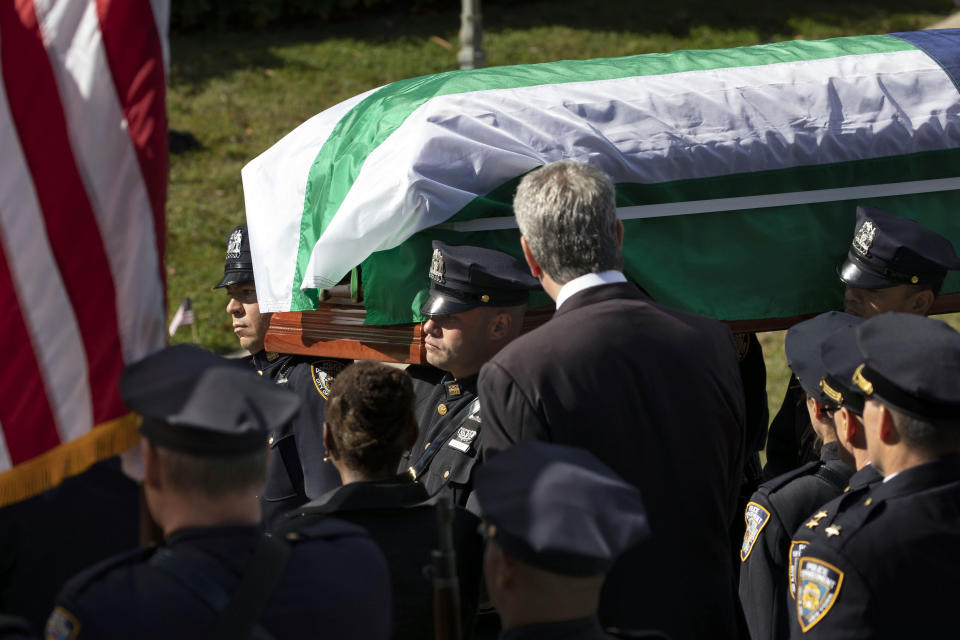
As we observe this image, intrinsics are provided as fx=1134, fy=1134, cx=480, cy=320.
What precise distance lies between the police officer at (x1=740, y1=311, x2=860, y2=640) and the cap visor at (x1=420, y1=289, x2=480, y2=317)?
94cm

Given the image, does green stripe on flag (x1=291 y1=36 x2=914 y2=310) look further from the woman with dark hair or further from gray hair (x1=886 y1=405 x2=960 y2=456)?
gray hair (x1=886 y1=405 x2=960 y2=456)

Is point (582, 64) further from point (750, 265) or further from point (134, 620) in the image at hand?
point (134, 620)

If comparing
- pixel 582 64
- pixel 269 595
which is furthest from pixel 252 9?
pixel 269 595

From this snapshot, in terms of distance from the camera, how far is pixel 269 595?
5.73 feet

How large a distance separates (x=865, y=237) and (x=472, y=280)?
4.11 feet

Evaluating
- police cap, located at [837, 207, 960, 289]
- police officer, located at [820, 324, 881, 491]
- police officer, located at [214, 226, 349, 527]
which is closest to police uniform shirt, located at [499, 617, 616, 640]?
police officer, located at [820, 324, 881, 491]

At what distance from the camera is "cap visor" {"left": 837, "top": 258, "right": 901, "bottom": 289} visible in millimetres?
3463

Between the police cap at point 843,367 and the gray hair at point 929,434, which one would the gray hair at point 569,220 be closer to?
the police cap at point 843,367

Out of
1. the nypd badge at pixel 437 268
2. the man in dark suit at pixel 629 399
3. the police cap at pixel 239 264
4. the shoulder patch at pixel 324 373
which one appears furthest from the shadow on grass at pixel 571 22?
the man in dark suit at pixel 629 399

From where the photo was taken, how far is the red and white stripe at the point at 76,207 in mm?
2125

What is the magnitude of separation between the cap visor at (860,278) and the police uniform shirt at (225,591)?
212 cm

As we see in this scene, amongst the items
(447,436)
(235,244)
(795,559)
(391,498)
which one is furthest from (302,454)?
(795,559)

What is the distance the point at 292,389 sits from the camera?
3613 millimetres

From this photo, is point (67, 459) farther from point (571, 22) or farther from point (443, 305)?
point (571, 22)
